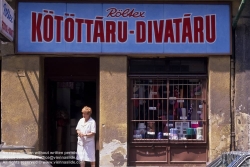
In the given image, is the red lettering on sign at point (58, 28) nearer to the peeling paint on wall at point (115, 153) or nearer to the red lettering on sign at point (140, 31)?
the red lettering on sign at point (140, 31)

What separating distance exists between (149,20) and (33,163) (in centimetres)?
607

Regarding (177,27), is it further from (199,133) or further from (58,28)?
(58,28)

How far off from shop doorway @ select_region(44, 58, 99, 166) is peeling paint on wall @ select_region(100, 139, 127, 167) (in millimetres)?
765

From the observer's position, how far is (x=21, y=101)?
→ 11852mm

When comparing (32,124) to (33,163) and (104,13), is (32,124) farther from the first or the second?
(33,163)

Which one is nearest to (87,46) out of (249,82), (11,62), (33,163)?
(11,62)

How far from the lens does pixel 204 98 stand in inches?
478

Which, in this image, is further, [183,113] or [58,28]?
[183,113]

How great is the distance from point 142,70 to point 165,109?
103 centimetres

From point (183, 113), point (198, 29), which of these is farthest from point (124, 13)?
point (183, 113)

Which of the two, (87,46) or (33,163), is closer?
(33,163)

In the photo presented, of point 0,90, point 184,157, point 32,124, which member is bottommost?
point 184,157

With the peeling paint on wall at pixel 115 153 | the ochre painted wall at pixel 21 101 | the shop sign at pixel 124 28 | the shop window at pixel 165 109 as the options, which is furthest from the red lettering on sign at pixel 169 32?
the ochre painted wall at pixel 21 101

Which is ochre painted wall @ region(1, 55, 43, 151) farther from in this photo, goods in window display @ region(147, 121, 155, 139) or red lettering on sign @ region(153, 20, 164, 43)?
red lettering on sign @ region(153, 20, 164, 43)
